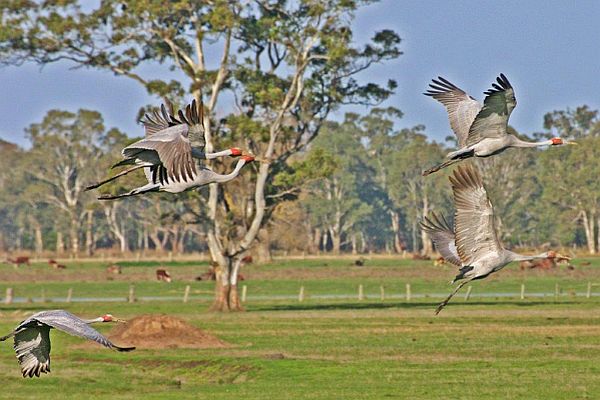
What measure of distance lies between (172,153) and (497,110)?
4.19 metres

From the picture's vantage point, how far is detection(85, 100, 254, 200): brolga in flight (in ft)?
47.9

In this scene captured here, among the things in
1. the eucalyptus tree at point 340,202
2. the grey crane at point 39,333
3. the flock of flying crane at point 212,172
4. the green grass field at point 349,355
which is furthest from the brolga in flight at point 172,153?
the eucalyptus tree at point 340,202

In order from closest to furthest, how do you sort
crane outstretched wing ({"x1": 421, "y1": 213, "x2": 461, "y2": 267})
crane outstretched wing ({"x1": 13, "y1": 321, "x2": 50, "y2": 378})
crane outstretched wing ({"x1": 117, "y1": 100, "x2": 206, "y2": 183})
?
1. crane outstretched wing ({"x1": 117, "y1": 100, "x2": 206, "y2": 183})
2. crane outstretched wing ({"x1": 13, "y1": 321, "x2": 50, "y2": 378})
3. crane outstretched wing ({"x1": 421, "y1": 213, "x2": 461, "y2": 267})

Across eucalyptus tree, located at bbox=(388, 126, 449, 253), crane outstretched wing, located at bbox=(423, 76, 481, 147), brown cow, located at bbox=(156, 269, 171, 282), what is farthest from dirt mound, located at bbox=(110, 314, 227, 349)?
eucalyptus tree, located at bbox=(388, 126, 449, 253)

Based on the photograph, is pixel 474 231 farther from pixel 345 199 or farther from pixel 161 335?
pixel 345 199

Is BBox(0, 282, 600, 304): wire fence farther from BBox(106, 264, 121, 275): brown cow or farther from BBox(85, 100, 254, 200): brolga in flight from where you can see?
BBox(85, 100, 254, 200): brolga in flight

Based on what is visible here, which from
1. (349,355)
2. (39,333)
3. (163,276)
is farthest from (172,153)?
(163,276)

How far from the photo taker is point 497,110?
16.3m

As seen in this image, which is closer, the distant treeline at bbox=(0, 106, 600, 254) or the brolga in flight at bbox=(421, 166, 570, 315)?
the brolga in flight at bbox=(421, 166, 570, 315)

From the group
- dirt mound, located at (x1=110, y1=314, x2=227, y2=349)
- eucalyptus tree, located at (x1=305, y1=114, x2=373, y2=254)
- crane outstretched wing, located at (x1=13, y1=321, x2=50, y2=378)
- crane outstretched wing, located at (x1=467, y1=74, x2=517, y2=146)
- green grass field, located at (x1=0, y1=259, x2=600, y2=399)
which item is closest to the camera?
crane outstretched wing, located at (x1=13, y1=321, x2=50, y2=378)

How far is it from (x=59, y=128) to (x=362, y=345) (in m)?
112

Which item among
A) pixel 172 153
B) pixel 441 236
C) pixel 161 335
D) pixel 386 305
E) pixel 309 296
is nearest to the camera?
pixel 172 153

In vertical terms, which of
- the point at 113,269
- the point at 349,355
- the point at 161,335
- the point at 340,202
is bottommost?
the point at 349,355

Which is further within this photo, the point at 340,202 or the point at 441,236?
the point at 340,202
